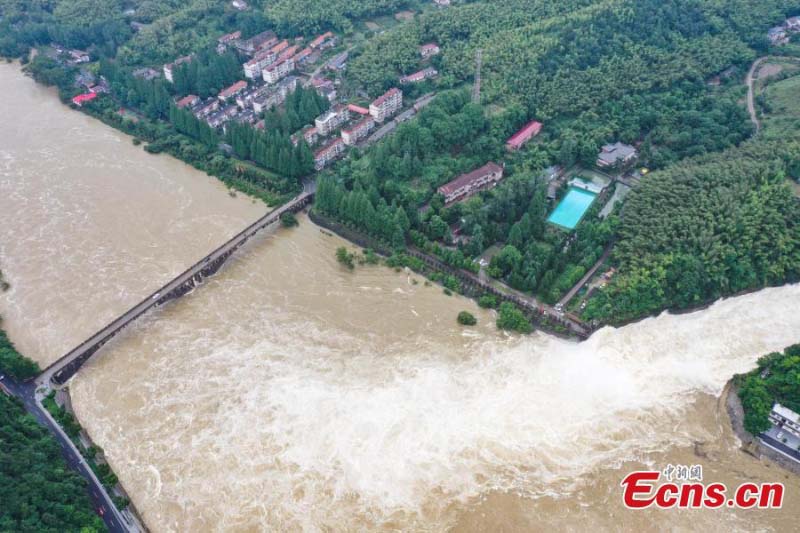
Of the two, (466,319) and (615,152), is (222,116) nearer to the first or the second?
(466,319)

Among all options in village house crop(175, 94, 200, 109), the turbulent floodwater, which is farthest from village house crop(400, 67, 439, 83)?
the turbulent floodwater

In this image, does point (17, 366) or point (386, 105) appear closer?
point (17, 366)

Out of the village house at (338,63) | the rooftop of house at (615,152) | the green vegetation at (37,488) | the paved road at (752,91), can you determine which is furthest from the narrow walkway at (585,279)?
the village house at (338,63)

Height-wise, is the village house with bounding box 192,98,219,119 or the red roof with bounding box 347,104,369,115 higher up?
the red roof with bounding box 347,104,369,115

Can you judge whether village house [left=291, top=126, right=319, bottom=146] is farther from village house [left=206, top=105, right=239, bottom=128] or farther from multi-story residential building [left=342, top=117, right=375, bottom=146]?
village house [left=206, top=105, right=239, bottom=128]

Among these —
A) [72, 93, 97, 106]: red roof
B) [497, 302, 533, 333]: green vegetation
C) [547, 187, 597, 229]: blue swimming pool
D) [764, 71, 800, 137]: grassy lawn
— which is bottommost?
[497, 302, 533, 333]: green vegetation

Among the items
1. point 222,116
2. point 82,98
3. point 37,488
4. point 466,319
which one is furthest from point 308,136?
point 37,488

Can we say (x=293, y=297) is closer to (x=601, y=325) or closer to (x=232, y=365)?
(x=232, y=365)
